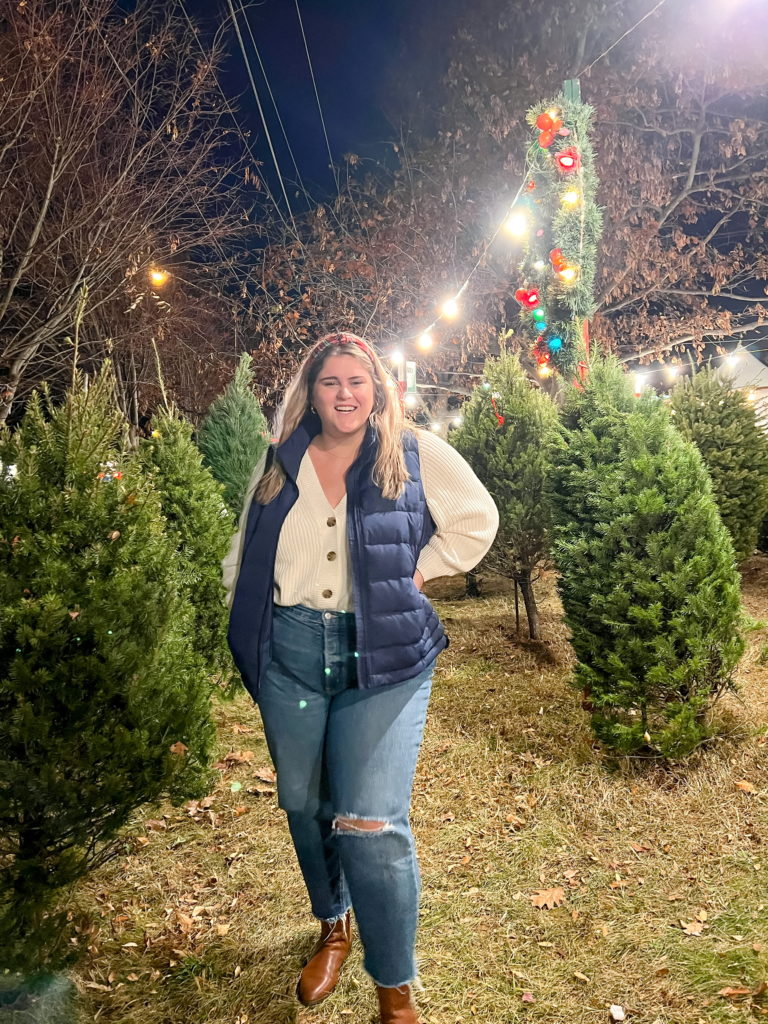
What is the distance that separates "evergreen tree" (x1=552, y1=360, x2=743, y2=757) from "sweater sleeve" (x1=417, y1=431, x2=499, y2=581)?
5.41 feet

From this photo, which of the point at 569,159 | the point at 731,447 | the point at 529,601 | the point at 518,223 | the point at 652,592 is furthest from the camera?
the point at 731,447

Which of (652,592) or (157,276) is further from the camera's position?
(157,276)

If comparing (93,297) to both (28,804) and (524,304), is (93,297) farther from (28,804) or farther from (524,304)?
(28,804)

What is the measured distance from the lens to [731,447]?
8.67 metres

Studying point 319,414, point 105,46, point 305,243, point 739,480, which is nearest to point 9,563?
point 319,414

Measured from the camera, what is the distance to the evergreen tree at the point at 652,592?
3576mm

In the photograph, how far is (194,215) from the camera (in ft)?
39.5

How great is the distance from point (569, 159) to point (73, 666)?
5.87 metres

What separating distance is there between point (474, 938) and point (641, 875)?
34.8 inches

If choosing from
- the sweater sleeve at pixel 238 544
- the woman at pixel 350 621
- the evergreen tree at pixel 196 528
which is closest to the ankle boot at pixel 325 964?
the woman at pixel 350 621

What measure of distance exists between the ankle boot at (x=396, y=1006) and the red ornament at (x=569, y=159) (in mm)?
6266

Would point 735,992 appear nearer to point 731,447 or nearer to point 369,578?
point 369,578

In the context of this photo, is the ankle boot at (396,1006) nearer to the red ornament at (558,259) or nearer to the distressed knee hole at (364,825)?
the distressed knee hole at (364,825)

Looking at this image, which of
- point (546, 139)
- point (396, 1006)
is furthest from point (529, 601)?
point (396, 1006)
